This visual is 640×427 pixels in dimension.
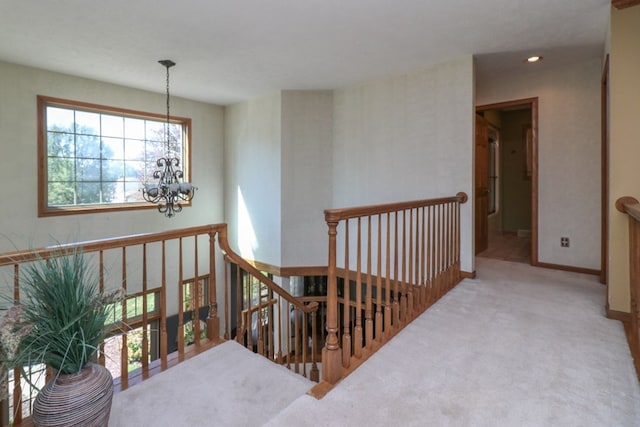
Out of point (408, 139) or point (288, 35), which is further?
point (408, 139)

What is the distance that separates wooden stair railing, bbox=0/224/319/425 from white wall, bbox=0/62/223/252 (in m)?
0.37

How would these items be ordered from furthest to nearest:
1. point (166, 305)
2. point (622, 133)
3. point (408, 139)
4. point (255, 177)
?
point (255, 177) → point (408, 139) → point (166, 305) → point (622, 133)

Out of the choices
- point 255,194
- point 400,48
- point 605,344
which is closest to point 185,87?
point 255,194

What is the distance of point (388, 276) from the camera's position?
232 centimetres

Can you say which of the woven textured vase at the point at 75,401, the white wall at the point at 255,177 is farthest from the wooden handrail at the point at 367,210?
the white wall at the point at 255,177

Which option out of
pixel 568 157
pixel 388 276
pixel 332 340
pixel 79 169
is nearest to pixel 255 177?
pixel 79 169

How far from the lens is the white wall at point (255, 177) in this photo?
203 inches

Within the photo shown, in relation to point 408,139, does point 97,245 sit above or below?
below

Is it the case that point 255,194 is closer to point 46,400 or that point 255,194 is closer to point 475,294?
point 475,294

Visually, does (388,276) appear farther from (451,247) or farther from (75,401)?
(75,401)

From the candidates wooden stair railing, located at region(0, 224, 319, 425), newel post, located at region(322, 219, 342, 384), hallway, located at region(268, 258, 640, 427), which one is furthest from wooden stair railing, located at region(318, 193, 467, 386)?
wooden stair railing, located at region(0, 224, 319, 425)

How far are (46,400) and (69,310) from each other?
34 centimetres

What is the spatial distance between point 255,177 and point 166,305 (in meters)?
2.45

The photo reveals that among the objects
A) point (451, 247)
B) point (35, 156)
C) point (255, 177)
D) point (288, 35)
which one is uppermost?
point (288, 35)
